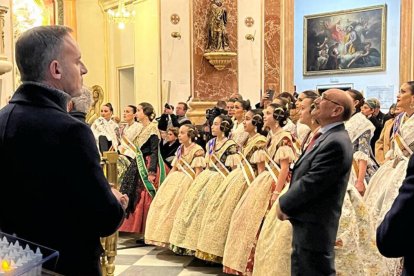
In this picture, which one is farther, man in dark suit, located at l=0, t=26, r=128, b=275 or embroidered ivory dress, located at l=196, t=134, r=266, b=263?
embroidered ivory dress, located at l=196, t=134, r=266, b=263

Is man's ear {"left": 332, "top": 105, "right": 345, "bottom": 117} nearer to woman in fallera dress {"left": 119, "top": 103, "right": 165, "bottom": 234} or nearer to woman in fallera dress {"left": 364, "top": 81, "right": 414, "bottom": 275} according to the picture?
woman in fallera dress {"left": 364, "top": 81, "right": 414, "bottom": 275}

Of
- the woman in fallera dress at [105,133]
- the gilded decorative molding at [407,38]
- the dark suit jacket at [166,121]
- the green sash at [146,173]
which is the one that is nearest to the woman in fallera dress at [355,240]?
the green sash at [146,173]

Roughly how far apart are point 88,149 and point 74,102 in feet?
6.83

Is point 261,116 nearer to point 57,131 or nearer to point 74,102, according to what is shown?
point 74,102

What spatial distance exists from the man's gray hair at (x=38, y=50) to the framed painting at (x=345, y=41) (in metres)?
12.1

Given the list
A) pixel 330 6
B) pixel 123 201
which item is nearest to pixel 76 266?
pixel 123 201

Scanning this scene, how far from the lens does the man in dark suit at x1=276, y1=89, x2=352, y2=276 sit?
314 centimetres

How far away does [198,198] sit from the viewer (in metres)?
5.43

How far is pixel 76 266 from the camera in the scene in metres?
1.76

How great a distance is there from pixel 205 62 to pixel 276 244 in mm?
7201

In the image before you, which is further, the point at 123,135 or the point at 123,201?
the point at 123,135

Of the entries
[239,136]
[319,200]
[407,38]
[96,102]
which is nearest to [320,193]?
[319,200]

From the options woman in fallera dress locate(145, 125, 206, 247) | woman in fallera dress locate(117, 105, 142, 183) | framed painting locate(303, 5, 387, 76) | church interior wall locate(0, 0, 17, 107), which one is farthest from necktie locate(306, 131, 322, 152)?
framed painting locate(303, 5, 387, 76)

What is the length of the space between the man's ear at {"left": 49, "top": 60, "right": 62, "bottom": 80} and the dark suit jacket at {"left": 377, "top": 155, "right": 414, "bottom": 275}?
1137mm
